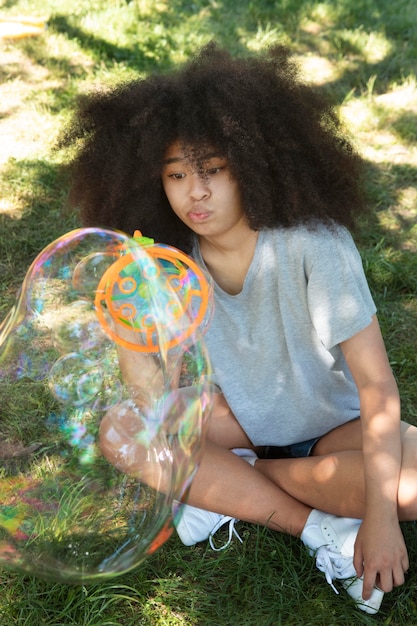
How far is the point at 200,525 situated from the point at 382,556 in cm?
54

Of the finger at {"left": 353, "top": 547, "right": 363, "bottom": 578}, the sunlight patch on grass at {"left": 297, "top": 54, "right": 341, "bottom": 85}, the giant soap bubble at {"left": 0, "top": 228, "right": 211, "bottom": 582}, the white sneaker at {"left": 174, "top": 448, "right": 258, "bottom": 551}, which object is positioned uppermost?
the sunlight patch on grass at {"left": 297, "top": 54, "right": 341, "bottom": 85}

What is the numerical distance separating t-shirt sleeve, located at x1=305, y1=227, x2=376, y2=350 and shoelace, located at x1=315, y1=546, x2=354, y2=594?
0.54 metres

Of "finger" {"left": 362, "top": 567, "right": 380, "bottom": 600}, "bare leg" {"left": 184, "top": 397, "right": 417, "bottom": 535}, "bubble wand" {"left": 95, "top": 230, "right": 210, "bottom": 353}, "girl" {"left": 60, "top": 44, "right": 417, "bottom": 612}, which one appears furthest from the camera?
"bare leg" {"left": 184, "top": 397, "right": 417, "bottom": 535}

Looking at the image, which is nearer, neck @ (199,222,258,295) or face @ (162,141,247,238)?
face @ (162,141,247,238)

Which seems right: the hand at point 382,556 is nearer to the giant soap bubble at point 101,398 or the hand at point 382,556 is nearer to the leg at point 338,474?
the leg at point 338,474

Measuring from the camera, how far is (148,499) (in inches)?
77.7

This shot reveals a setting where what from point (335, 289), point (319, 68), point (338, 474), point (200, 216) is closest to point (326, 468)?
point (338, 474)

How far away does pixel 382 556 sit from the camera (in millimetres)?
1973

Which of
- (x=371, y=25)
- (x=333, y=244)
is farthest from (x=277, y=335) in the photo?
(x=371, y=25)

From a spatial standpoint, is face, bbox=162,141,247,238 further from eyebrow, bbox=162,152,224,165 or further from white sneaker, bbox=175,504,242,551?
white sneaker, bbox=175,504,242,551

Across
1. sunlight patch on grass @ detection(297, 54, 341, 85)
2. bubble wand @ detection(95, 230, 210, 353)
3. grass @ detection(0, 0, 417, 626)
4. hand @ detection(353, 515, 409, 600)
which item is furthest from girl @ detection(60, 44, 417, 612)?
sunlight patch on grass @ detection(297, 54, 341, 85)

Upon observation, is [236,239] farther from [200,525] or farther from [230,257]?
[200,525]

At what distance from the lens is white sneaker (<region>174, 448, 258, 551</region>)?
7.47ft

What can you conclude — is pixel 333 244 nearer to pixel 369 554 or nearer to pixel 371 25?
pixel 369 554
